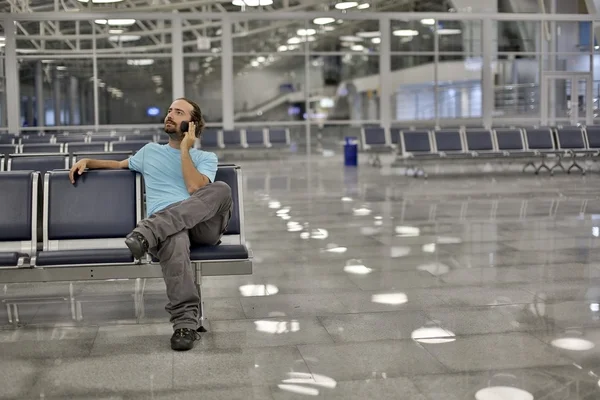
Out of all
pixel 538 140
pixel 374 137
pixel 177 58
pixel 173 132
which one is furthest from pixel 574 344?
pixel 177 58

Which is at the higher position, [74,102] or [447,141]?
[74,102]

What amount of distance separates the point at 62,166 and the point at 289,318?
2672 mm

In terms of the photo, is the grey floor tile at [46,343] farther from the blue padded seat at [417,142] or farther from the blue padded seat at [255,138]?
the blue padded seat at [255,138]

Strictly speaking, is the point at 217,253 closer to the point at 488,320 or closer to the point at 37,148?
the point at 488,320

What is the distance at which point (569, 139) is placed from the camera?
16.9 m

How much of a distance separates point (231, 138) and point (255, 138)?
66 centimetres

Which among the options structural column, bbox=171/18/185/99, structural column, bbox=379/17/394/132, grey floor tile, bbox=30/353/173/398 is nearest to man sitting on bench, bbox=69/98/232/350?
grey floor tile, bbox=30/353/173/398

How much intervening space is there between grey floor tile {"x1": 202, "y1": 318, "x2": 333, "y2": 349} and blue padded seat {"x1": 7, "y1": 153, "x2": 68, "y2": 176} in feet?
8.42

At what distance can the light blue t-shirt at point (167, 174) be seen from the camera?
4.46 meters

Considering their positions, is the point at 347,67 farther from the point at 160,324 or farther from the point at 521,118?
the point at 160,324

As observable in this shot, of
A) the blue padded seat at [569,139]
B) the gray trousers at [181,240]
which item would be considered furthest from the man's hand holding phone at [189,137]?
the blue padded seat at [569,139]

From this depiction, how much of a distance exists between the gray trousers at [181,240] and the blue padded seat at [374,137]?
15572 millimetres

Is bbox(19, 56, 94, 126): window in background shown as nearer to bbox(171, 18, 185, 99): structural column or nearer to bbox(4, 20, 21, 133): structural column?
bbox(4, 20, 21, 133): structural column

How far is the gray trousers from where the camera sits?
13.4ft
